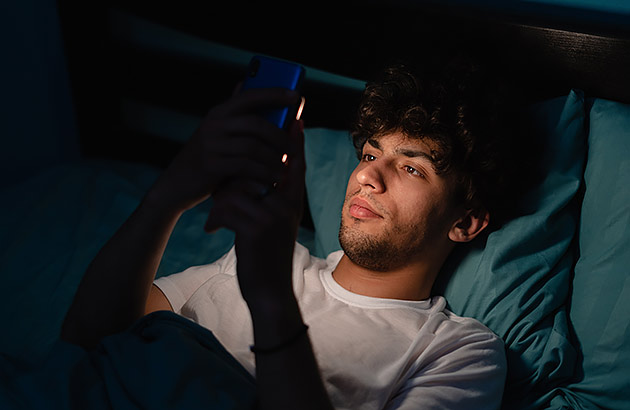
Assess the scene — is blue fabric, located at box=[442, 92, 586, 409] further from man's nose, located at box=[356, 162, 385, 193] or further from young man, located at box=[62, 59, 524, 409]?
man's nose, located at box=[356, 162, 385, 193]

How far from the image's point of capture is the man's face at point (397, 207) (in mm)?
1053

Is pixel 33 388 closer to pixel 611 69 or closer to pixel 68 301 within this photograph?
pixel 68 301

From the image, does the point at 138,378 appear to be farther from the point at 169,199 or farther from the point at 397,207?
the point at 397,207

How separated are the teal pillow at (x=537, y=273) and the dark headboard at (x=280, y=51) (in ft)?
0.39

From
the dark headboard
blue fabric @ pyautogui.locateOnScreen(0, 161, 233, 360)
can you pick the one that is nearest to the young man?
the dark headboard

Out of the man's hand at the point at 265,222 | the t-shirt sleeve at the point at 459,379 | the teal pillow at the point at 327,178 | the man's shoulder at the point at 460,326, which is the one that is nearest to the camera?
the man's hand at the point at 265,222

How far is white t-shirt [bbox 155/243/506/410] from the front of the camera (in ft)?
2.86

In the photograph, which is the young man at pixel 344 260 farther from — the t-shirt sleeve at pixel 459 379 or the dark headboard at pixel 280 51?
the dark headboard at pixel 280 51

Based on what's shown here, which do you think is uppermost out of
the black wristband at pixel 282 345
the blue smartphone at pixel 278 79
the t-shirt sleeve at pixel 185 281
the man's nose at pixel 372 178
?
the blue smartphone at pixel 278 79

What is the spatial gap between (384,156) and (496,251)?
0.34m

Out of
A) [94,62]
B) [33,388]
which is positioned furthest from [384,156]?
Answer: [94,62]

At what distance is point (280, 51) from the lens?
1.46 metres

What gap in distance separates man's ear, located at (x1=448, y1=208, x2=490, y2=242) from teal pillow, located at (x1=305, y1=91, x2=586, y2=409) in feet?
0.11

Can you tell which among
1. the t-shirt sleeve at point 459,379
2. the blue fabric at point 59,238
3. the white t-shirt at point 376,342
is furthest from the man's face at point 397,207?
the blue fabric at point 59,238
